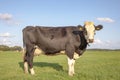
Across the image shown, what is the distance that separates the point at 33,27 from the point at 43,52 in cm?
186

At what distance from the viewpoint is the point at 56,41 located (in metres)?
14.9

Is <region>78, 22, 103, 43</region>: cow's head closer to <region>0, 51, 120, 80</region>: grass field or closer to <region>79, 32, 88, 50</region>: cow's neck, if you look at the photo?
<region>79, 32, 88, 50</region>: cow's neck

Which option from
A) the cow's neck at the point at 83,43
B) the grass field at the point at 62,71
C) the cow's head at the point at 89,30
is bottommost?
the grass field at the point at 62,71

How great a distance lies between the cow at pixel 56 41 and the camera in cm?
1433

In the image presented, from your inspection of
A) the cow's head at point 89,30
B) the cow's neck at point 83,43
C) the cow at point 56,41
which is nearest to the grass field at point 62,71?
the cow at point 56,41

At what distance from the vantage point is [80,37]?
1466 centimetres

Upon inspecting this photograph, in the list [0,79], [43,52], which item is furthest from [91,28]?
[0,79]

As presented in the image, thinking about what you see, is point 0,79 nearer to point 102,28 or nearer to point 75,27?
point 75,27

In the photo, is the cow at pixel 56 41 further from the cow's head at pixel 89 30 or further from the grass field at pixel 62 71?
the grass field at pixel 62 71

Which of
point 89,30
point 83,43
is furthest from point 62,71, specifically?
point 89,30

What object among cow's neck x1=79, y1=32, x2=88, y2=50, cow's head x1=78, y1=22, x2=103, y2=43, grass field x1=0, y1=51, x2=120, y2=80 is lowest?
grass field x1=0, y1=51, x2=120, y2=80

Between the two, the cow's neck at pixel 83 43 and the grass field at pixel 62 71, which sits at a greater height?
the cow's neck at pixel 83 43

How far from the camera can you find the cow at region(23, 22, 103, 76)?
1433 cm

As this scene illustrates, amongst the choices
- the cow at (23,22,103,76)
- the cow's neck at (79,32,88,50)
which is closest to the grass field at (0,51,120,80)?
the cow at (23,22,103,76)
